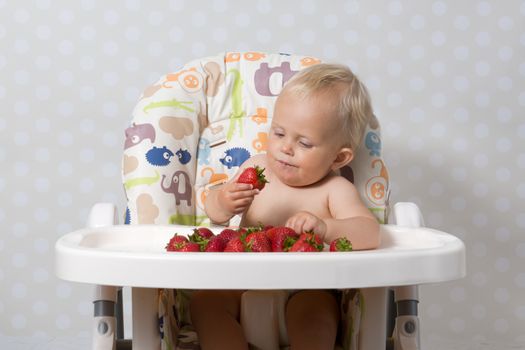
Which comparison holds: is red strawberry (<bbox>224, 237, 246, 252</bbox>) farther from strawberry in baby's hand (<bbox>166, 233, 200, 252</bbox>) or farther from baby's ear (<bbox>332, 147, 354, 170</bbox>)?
baby's ear (<bbox>332, 147, 354, 170</bbox>)

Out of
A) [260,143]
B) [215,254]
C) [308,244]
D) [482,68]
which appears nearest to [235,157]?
[260,143]

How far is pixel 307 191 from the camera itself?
1.56 metres

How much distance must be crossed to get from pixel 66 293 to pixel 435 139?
1.18 meters

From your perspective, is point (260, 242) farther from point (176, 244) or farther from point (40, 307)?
point (40, 307)

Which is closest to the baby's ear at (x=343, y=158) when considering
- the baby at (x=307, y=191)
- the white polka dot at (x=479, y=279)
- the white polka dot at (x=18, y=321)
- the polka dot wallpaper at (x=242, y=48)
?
the baby at (x=307, y=191)

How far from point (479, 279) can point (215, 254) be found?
1.63m

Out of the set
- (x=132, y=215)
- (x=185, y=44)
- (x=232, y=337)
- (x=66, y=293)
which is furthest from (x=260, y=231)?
(x=66, y=293)

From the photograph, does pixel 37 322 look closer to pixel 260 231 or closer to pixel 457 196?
pixel 457 196

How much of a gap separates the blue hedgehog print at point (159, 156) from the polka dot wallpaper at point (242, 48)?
0.78 m

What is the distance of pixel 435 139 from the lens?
7.84ft

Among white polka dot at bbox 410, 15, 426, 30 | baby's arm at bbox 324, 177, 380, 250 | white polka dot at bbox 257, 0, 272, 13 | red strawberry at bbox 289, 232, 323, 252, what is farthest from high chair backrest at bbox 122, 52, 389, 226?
white polka dot at bbox 410, 15, 426, 30

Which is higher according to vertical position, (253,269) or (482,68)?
(482,68)

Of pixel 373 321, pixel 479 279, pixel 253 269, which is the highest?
pixel 253 269

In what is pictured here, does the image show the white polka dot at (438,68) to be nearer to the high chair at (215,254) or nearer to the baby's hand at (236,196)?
the high chair at (215,254)
